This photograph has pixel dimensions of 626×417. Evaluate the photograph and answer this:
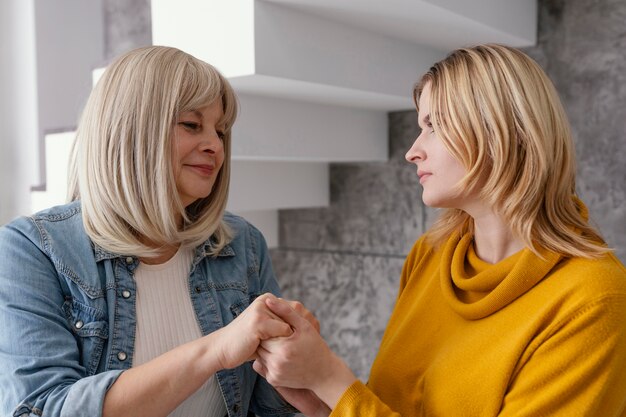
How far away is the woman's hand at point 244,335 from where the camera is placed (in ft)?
3.81

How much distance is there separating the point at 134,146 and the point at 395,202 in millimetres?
1461

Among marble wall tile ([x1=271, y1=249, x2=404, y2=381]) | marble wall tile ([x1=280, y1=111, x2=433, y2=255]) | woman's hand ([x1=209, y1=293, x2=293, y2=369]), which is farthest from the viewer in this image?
marble wall tile ([x1=271, y1=249, x2=404, y2=381])

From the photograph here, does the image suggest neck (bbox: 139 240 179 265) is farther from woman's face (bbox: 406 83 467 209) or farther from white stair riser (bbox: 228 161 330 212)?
white stair riser (bbox: 228 161 330 212)

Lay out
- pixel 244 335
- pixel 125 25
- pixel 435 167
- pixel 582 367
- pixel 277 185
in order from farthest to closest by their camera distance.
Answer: pixel 125 25 → pixel 277 185 → pixel 435 167 → pixel 244 335 → pixel 582 367

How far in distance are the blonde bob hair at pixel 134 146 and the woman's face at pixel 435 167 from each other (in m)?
0.45

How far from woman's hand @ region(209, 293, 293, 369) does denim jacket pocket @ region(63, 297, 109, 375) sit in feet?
0.75

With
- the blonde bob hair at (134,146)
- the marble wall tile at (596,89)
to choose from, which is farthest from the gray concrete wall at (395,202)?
the blonde bob hair at (134,146)

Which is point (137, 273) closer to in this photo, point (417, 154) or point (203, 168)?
point (203, 168)

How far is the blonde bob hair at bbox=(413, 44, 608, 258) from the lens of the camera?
1197 mm

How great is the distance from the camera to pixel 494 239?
4.28ft

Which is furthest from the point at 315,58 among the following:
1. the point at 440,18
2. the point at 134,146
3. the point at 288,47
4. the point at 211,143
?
the point at 134,146

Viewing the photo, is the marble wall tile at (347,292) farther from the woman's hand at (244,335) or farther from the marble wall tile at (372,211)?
the woman's hand at (244,335)

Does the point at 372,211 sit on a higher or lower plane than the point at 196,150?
lower

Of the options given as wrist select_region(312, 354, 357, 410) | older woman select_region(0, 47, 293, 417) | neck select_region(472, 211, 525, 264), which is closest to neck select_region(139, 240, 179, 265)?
older woman select_region(0, 47, 293, 417)
